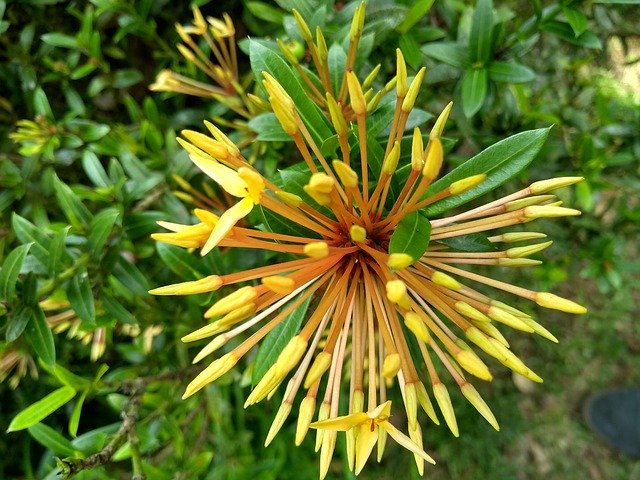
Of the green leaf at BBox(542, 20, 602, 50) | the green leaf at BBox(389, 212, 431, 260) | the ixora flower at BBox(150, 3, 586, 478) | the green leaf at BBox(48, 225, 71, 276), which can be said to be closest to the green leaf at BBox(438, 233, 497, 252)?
the ixora flower at BBox(150, 3, 586, 478)

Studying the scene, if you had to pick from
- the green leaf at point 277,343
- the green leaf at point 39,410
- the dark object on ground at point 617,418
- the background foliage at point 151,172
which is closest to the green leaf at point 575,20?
the background foliage at point 151,172

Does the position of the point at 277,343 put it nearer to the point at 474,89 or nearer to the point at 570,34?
the point at 474,89

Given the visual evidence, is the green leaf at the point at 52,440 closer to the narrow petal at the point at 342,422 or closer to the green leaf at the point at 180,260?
the green leaf at the point at 180,260

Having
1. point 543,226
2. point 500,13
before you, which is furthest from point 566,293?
point 500,13

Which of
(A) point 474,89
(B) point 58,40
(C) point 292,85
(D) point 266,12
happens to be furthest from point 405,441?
(B) point 58,40

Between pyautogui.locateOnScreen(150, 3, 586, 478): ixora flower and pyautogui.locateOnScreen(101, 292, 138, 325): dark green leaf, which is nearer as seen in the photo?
pyautogui.locateOnScreen(150, 3, 586, 478): ixora flower

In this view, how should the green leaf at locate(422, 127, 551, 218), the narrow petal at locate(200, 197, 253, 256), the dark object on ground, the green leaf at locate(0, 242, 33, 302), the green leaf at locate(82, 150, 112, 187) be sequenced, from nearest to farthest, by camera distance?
the narrow petal at locate(200, 197, 253, 256), the green leaf at locate(422, 127, 551, 218), the green leaf at locate(0, 242, 33, 302), the green leaf at locate(82, 150, 112, 187), the dark object on ground

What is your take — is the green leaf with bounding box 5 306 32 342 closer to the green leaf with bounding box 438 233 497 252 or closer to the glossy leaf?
the green leaf with bounding box 438 233 497 252
